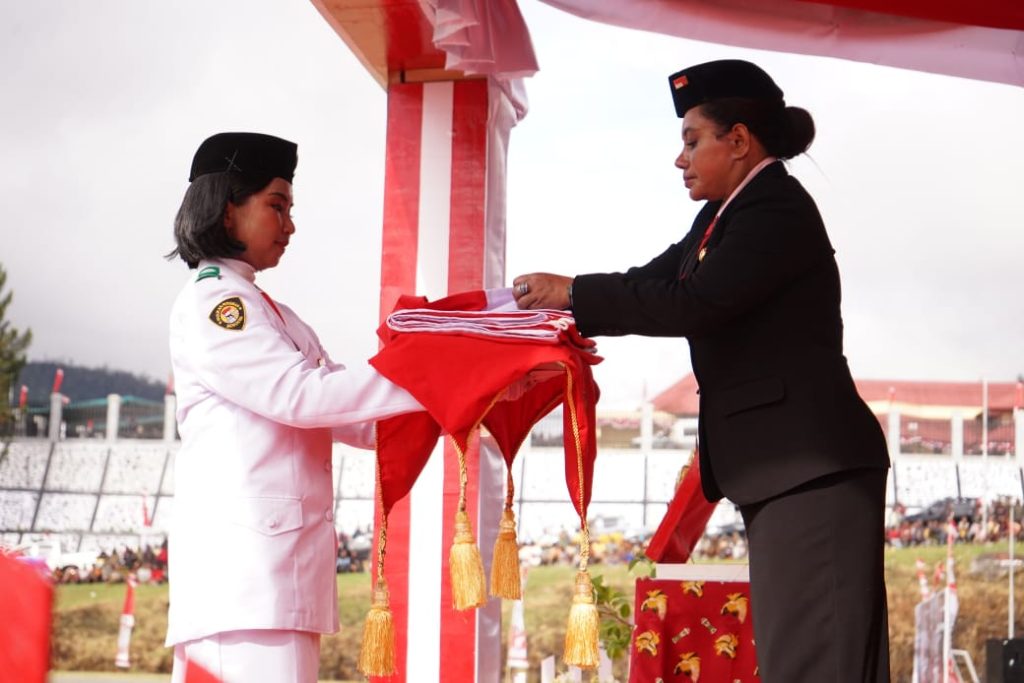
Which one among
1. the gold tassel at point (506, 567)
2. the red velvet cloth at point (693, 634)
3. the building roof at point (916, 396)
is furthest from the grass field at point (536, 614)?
the gold tassel at point (506, 567)

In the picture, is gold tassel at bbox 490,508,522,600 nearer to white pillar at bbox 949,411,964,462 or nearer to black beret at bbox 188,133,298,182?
black beret at bbox 188,133,298,182

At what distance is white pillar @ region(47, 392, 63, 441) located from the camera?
766 centimetres

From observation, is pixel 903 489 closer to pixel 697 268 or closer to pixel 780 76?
pixel 780 76

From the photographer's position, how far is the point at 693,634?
3439mm

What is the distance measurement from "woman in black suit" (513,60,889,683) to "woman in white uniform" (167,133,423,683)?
0.57 m

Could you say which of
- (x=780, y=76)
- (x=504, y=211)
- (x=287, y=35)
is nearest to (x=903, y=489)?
(x=780, y=76)

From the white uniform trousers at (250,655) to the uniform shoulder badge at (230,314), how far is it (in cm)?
57

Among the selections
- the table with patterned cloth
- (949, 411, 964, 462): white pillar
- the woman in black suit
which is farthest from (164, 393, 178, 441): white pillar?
the woman in black suit

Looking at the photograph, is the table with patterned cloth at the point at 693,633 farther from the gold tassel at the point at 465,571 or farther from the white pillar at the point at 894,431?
the white pillar at the point at 894,431

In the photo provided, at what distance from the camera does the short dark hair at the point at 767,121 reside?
2340 millimetres

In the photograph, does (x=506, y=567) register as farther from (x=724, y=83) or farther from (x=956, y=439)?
(x=956, y=439)

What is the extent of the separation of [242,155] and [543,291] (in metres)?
0.67

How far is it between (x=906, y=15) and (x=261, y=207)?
85.0 inches

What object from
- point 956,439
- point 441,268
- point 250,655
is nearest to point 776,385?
point 250,655
